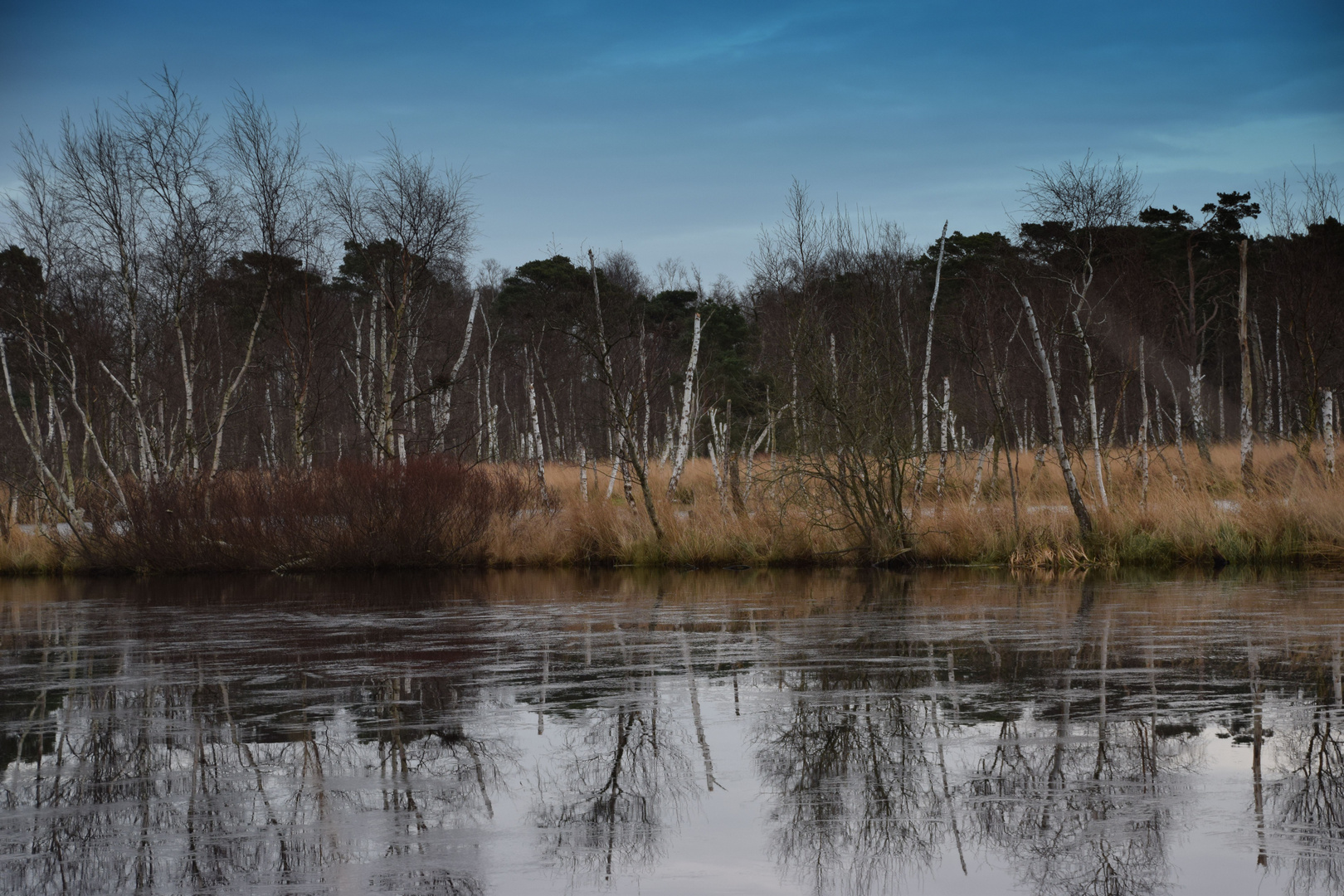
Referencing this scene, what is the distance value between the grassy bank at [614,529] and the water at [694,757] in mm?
7506

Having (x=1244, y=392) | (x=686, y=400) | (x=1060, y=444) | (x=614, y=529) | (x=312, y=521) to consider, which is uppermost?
(x=686, y=400)

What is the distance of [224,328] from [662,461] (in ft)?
52.4

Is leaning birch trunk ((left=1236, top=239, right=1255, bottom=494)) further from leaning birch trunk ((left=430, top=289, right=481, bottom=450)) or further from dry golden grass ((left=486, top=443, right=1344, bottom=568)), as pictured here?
leaning birch trunk ((left=430, top=289, right=481, bottom=450))

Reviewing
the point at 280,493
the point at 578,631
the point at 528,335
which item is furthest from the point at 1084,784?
the point at 528,335

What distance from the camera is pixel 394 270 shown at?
26.5 meters

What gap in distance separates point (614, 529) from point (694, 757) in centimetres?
1643

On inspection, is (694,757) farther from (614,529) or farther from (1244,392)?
(1244,392)

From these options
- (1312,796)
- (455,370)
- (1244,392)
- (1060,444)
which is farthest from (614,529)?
(1312,796)

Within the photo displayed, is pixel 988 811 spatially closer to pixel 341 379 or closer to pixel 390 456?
pixel 390 456

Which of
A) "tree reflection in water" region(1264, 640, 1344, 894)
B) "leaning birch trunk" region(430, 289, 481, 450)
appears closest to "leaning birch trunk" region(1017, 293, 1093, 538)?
"leaning birch trunk" region(430, 289, 481, 450)

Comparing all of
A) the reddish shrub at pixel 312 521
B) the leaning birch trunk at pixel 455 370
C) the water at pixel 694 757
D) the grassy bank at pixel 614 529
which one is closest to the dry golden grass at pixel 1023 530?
the grassy bank at pixel 614 529

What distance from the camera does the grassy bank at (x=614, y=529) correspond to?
19.1 metres

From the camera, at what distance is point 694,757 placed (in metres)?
6.22

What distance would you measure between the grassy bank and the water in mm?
7506
